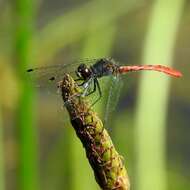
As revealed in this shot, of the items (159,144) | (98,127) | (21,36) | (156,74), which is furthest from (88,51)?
(98,127)

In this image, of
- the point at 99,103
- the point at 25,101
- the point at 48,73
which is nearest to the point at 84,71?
the point at 48,73

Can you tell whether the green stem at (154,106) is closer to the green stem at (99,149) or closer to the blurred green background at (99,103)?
the blurred green background at (99,103)

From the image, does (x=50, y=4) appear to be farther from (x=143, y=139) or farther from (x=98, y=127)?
(x=98, y=127)

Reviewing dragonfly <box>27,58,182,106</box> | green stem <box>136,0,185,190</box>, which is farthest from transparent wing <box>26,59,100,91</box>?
green stem <box>136,0,185,190</box>

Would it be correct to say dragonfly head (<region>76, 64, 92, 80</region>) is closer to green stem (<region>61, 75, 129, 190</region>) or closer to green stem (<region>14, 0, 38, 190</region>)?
green stem (<region>14, 0, 38, 190</region>)

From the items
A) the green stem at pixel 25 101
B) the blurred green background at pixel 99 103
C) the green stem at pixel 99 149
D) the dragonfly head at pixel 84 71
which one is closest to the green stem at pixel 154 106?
the blurred green background at pixel 99 103
